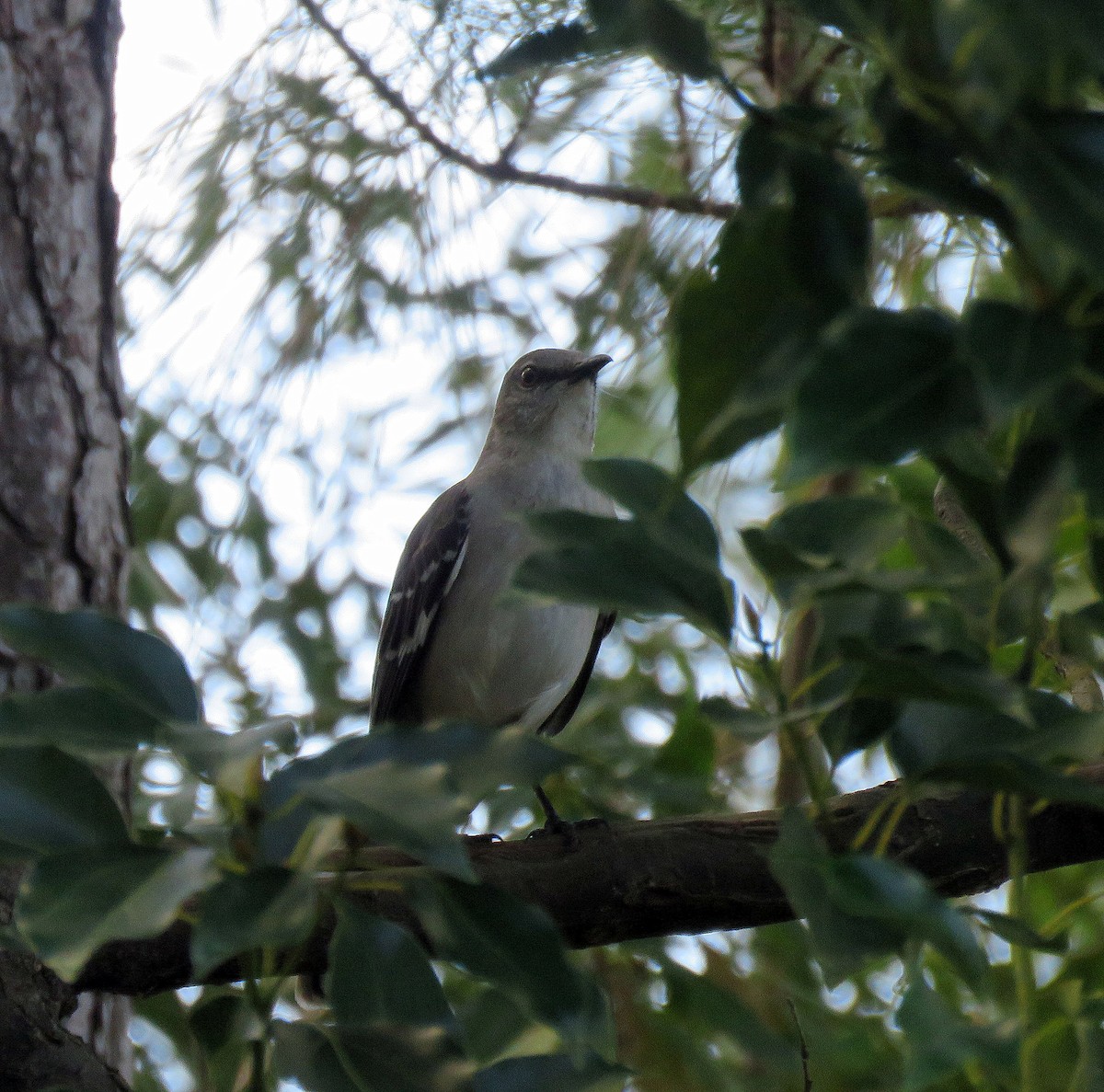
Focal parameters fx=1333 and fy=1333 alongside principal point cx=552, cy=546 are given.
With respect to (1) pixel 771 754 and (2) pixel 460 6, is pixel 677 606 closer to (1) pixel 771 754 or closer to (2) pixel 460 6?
(2) pixel 460 6

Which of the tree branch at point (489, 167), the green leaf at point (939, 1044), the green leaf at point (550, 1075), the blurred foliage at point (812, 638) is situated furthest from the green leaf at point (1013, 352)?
the tree branch at point (489, 167)

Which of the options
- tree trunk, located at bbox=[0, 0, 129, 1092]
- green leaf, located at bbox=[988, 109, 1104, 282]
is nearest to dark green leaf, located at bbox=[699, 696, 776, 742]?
green leaf, located at bbox=[988, 109, 1104, 282]

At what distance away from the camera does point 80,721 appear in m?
0.96

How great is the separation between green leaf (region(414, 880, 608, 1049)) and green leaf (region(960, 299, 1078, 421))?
18.8 inches

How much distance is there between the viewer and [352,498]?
4.21 m

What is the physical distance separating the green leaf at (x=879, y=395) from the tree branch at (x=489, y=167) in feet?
6.74

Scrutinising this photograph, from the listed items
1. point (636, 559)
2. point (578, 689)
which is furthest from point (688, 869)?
point (578, 689)

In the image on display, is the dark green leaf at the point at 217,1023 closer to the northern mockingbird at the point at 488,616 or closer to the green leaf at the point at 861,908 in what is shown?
the green leaf at the point at 861,908

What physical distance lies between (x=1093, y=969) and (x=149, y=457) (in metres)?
3.21

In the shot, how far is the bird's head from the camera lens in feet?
12.8

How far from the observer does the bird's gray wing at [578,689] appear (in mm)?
3748

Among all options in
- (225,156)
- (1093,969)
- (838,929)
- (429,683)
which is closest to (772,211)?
(838,929)

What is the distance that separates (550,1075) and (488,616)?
254 cm

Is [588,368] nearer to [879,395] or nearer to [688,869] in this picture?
[688,869]
